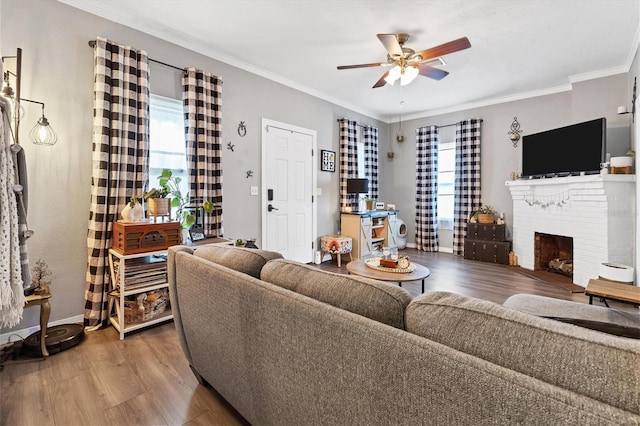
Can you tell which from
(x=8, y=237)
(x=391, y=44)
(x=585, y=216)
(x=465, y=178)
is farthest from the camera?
(x=465, y=178)

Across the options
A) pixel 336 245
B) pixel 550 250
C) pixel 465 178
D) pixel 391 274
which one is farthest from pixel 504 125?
pixel 391 274

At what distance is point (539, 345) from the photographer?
2.09 ft

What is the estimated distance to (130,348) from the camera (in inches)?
87.7

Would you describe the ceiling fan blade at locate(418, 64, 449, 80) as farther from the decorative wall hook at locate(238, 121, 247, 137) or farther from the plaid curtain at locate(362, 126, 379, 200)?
the plaid curtain at locate(362, 126, 379, 200)

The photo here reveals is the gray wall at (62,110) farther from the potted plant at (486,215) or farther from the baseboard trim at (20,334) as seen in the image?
the potted plant at (486,215)

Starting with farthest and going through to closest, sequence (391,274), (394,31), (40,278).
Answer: (394,31), (391,274), (40,278)

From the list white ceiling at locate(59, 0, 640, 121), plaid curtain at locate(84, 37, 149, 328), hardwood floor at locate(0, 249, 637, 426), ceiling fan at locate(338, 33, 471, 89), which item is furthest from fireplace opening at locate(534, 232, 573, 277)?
plaid curtain at locate(84, 37, 149, 328)

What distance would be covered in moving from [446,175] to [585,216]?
8.03 ft

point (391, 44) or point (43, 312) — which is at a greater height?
point (391, 44)

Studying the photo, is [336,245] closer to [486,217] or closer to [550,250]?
[486,217]

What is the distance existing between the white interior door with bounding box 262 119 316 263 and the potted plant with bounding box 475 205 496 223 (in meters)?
2.80

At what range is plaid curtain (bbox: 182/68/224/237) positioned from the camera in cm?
315

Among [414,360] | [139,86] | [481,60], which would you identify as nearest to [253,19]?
[139,86]

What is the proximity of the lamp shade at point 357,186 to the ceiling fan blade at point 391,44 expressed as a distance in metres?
2.35
